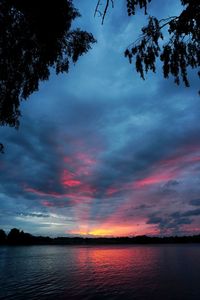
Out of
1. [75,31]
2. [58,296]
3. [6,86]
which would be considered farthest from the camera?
[58,296]

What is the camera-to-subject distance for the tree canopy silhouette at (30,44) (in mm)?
11852

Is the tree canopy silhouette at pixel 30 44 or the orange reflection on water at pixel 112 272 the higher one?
the tree canopy silhouette at pixel 30 44

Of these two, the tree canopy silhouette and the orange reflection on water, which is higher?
the tree canopy silhouette

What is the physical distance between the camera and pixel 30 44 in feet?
44.7

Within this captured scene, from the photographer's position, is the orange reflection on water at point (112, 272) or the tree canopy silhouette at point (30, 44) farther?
the orange reflection on water at point (112, 272)

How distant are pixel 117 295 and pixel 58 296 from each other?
7669 millimetres

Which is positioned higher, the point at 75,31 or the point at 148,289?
the point at 75,31

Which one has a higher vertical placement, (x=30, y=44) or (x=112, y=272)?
(x=30, y=44)

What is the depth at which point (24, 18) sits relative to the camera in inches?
506

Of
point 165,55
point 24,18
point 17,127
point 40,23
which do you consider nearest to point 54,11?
point 40,23

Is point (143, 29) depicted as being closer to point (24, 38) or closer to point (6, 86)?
point (24, 38)

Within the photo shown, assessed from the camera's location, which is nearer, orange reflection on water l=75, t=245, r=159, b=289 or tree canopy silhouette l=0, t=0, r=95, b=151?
tree canopy silhouette l=0, t=0, r=95, b=151

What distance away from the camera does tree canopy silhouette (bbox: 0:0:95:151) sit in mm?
11852

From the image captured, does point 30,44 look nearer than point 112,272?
Yes
